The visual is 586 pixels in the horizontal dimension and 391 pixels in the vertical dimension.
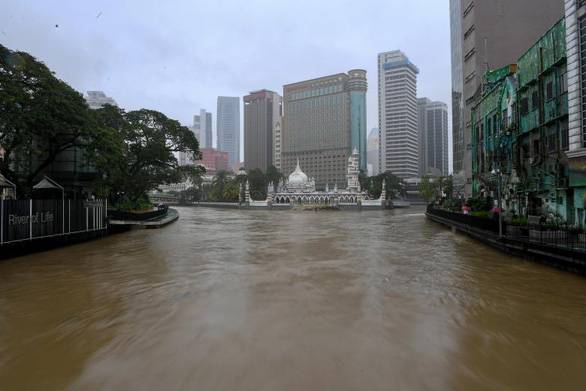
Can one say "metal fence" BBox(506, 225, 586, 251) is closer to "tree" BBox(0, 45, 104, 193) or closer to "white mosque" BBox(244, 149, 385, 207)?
"tree" BBox(0, 45, 104, 193)

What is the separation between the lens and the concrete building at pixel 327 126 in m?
161

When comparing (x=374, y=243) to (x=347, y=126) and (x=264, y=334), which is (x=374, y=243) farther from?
(x=347, y=126)

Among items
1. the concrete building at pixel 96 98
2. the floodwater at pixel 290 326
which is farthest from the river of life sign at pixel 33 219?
the concrete building at pixel 96 98

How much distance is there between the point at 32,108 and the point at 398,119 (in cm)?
16011

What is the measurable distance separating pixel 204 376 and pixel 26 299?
735 cm

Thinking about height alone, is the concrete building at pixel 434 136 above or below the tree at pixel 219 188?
above

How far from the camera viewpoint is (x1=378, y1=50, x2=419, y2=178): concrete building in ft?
526

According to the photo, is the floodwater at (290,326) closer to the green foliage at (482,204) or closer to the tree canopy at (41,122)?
the tree canopy at (41,122)

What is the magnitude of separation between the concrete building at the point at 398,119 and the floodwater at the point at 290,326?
150952 millimetres

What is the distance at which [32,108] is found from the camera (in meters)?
18.0

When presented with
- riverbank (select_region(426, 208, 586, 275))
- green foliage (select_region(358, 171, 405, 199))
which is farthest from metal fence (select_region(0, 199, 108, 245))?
green foliage (select_region(358, 171, 405, 199))

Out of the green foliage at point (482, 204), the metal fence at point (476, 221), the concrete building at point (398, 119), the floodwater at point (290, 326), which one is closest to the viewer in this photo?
the floodwater at point (290, 326)

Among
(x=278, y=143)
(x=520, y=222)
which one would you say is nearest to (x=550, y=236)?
(x=520, y=222)

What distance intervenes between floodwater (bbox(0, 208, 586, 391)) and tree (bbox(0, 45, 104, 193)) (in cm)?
657
